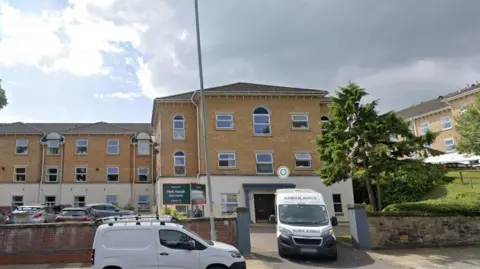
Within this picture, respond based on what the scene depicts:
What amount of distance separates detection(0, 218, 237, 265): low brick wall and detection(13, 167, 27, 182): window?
89.7 ft

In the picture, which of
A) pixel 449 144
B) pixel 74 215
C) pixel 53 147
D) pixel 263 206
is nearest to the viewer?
pixel 74 215

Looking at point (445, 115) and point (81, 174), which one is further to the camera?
point (445, 115)

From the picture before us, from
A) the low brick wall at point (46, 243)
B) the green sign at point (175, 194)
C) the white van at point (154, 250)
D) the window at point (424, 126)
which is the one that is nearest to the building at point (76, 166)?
the green sign at point (175, 194)

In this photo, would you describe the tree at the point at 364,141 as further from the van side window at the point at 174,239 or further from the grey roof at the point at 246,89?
the van side window at the point at 174,239

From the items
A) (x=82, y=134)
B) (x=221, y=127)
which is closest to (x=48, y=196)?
(x=82, y=134)

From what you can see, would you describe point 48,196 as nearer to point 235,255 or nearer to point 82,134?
point 82,134

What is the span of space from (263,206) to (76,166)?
21509mm

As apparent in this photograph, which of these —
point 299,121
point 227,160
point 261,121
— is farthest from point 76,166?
point 299,121

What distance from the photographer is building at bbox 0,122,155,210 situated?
3628 centimetres

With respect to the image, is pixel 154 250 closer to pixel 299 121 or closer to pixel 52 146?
pixel 299 121

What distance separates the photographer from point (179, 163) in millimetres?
28500

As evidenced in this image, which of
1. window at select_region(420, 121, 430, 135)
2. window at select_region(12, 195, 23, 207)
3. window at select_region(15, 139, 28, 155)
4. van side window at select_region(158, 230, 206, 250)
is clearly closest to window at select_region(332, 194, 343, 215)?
van side window at select_region(158, 230, 206, 250)

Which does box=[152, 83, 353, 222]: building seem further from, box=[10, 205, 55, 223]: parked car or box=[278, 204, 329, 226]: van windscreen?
box=[278, 204, 329, 226]: van windscreen

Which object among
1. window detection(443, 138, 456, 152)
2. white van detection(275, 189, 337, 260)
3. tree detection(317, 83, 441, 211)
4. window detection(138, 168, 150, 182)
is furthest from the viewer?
window detection(443, 138, 456, 152)
